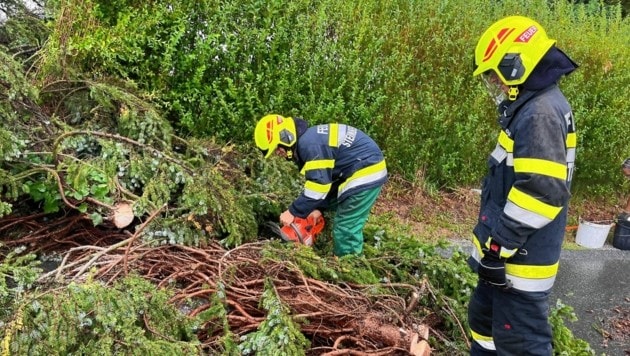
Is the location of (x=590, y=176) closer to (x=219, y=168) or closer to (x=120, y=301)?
(x=219, y=168)

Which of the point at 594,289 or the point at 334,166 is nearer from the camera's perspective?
the point at 334,166

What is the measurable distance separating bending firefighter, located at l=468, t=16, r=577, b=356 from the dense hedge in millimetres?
3045

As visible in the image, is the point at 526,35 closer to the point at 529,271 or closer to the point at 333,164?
the point at 529,271

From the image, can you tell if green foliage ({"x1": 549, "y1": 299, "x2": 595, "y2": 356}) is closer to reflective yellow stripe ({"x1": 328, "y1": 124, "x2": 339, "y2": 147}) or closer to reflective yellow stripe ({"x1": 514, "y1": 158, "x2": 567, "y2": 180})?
reflective yellow stripe ({"x1": 514, "y1": 158, "x2": 567, "y2": 180})

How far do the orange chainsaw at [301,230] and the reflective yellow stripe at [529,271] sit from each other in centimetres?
172

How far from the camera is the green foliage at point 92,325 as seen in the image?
214cm

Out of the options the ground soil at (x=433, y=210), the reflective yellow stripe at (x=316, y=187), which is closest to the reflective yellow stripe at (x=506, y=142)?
the reflective yellow stripe at (x=316, y=187)

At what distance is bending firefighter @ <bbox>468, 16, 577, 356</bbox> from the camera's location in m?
2.30

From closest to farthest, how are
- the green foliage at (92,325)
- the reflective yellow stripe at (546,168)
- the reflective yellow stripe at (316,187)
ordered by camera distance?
the green foliage at (92,325) → the reflective yellow stripe at (546,168) → the reflective yellow stripe at (316,187)

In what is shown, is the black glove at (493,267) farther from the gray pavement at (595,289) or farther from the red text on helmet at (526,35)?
the gray pavement at (595,289)

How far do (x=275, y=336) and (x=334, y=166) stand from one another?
72.0 inches

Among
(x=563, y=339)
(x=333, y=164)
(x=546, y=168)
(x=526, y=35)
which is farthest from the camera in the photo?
(x=333, y=164)

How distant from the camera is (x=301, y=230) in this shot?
13.3 ft

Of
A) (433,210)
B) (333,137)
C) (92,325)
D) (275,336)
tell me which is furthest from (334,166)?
(433,210)
